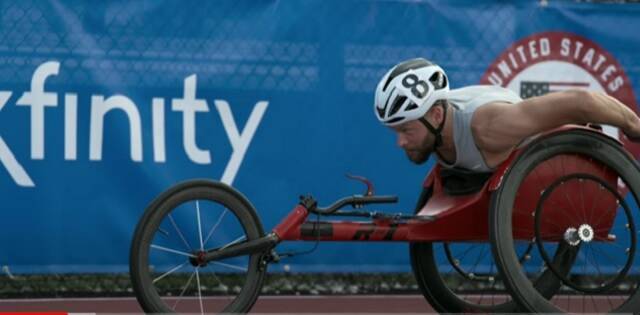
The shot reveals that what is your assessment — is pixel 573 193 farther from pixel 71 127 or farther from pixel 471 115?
pixel 71 127

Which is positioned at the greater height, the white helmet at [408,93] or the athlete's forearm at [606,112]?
the white helmet at [408,93]

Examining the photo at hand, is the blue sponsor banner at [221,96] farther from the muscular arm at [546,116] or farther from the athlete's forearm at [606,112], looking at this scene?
the athlete's forearm at [606,112]

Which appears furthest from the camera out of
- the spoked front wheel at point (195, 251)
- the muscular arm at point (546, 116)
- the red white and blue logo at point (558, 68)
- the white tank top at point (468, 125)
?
the red white and blue logo at point (558, 68)

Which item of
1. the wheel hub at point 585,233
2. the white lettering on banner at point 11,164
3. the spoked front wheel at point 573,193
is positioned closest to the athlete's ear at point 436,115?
the spoked front wheel at point 573,193

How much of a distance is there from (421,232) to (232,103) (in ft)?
7.34

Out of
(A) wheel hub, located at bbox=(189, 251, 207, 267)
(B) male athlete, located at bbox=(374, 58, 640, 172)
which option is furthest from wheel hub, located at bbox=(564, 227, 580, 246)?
(A) wheel hub, located at bbox=(189, 251, 207, 267)

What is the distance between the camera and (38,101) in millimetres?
7574

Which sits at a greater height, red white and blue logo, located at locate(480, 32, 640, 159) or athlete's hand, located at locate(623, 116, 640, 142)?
red white and blue logo, located at locate(480, 32, 640, 159)

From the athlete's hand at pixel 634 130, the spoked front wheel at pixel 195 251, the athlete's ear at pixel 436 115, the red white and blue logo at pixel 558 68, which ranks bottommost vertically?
the spoked front wheel at pixel 195 251

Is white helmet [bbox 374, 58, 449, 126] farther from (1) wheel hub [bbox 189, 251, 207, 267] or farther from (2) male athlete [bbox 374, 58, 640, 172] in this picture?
(1) wheel hub [bbox 189, 251, 207, 267]

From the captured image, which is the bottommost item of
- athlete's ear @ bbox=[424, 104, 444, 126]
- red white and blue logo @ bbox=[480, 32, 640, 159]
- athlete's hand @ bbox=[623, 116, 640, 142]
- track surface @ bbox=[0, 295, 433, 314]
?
track surface @ bbox=[0, 295, 433, 314]

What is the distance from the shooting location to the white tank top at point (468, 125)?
5.82m

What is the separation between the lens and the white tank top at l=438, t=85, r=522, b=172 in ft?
19.1

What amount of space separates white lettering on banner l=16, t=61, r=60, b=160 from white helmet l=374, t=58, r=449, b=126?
96.2 inches
